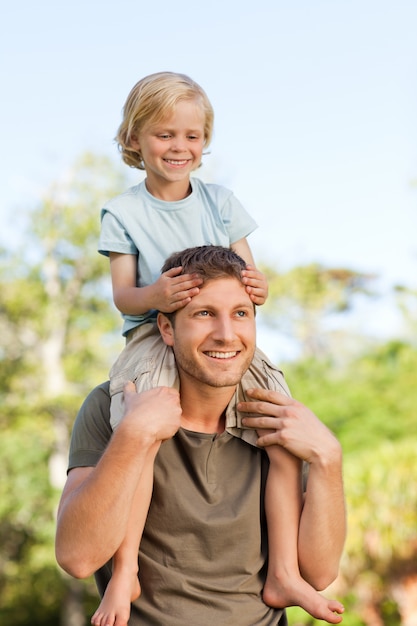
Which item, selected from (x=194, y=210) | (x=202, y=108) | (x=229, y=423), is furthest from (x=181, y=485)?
(x=202, y=108)

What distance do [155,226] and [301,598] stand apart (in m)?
1.25

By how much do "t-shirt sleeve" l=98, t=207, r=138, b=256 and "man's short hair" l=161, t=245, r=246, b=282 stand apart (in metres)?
0.22

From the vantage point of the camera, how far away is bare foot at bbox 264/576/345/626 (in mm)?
2842

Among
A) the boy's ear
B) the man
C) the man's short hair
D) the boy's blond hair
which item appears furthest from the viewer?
the boy's ear

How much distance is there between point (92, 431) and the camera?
2924mm

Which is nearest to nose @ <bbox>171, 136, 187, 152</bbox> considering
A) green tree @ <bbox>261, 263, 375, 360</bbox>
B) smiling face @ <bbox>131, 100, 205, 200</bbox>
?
smiling face @ <bbox>131, 100, 205, 200</bbox>

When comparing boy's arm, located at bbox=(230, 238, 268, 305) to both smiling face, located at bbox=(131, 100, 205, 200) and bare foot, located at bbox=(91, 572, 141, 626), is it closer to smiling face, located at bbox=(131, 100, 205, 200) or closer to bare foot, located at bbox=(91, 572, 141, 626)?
smiling face, located at bbox=(131, 100, 205, 200)

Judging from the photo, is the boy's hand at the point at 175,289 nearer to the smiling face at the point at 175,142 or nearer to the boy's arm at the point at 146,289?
the boy's arm at the point at 146,289

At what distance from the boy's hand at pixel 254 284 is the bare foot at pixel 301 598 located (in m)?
0.86

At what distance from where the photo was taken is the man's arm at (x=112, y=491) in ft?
8.58

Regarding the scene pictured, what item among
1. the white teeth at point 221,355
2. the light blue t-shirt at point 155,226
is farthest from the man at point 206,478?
the light blue t-shirt at point 155,226

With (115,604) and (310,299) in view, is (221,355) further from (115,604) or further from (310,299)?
(310,299)

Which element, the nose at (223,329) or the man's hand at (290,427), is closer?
the nose at (223,329)

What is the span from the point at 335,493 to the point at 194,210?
1.03m
